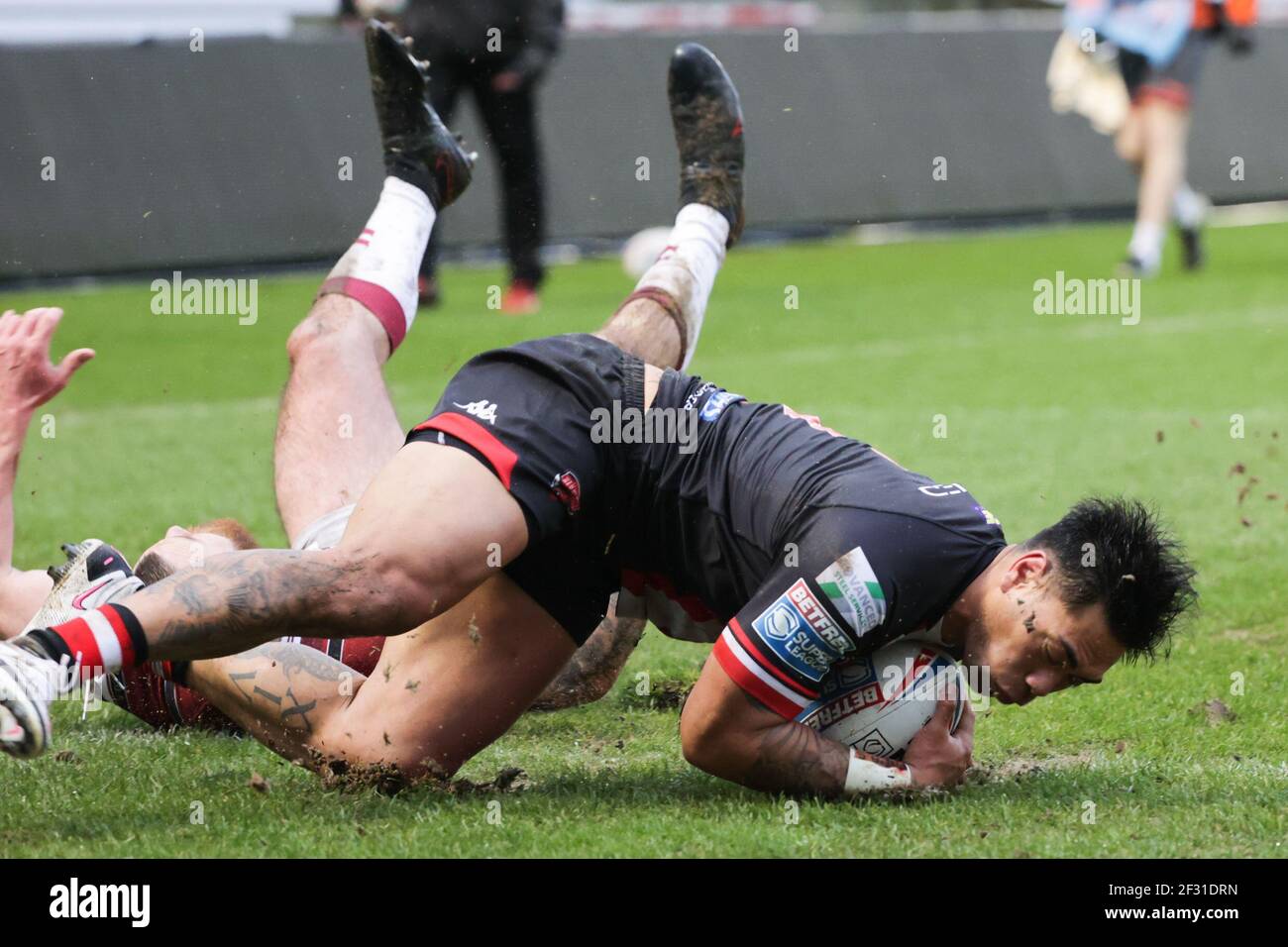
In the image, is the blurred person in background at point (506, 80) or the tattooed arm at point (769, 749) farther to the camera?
the blurred person in background at point (506, 80)

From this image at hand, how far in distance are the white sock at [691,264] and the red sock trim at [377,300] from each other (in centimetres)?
74

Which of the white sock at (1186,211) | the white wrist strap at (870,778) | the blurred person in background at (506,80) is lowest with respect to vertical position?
the white wrist strap at (870,778)

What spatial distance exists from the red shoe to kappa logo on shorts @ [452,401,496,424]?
308 inches

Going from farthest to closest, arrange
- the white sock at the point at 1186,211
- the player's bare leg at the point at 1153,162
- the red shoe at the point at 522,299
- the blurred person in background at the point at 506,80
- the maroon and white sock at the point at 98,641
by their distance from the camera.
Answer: the white sock at the point at 1186,211 < the player's bare leg at the point at 1153,162 < the blurred person in background at the point at 506,80 < the red shoe at the point at 522,299 < the maroon and white sock at the point at 98,641

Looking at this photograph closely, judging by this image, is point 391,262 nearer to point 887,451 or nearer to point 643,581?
point 643,581

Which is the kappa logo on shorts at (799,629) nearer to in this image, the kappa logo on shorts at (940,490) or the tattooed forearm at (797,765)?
the tattooed forearm at (797,765)

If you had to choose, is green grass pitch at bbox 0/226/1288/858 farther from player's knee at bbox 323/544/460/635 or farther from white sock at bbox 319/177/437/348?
white sock at bbox 319/177/437/348

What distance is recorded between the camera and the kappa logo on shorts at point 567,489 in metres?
4.21

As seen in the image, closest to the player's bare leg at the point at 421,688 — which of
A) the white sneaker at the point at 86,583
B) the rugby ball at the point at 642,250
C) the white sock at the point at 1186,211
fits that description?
the white sneaker at the point at 86,583

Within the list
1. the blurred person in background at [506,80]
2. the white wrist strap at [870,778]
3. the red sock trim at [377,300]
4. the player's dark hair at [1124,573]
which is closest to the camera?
the player's dark hair at [1124,573]

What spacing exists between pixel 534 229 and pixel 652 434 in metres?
8.31

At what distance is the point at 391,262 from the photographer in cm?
572

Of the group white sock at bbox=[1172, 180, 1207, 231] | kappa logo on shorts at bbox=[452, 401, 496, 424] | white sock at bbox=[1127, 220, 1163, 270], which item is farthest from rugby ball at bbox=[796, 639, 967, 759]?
white sock at bbox=[1172, 180, 1207, 231]
